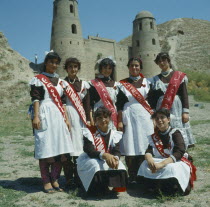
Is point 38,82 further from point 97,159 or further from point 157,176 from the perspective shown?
A: point 157,176

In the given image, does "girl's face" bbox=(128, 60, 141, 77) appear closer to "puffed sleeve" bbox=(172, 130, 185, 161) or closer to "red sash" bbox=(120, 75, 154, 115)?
"red sash" bbox=(120, 75, 154, 115)

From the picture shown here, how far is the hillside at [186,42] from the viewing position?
43000 millimetres

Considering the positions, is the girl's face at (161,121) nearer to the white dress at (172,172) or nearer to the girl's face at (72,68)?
the white dress at (172,172)

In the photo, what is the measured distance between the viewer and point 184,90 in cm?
436

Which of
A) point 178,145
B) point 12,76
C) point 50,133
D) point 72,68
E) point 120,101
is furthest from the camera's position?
point 12,76

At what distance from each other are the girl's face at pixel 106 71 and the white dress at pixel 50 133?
999mm

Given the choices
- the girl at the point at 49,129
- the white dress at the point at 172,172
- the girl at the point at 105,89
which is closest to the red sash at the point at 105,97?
the girl at the point at 105,89

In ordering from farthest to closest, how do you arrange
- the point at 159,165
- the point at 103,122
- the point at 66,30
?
the point at 66,30 < the point at 103,122 < the point at 159,165

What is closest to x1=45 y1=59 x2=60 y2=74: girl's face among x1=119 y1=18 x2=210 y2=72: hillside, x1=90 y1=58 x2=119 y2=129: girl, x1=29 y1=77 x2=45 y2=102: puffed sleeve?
x1=29 y1=77 x2=45 y2=102: puffed sleeve

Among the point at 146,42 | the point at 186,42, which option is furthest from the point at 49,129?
the point at 186,42

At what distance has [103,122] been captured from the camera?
3.74 meters

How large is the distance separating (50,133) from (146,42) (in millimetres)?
34260

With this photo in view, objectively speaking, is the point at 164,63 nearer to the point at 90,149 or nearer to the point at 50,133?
the point at 90,149

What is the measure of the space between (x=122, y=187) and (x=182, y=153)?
3.05 feet
